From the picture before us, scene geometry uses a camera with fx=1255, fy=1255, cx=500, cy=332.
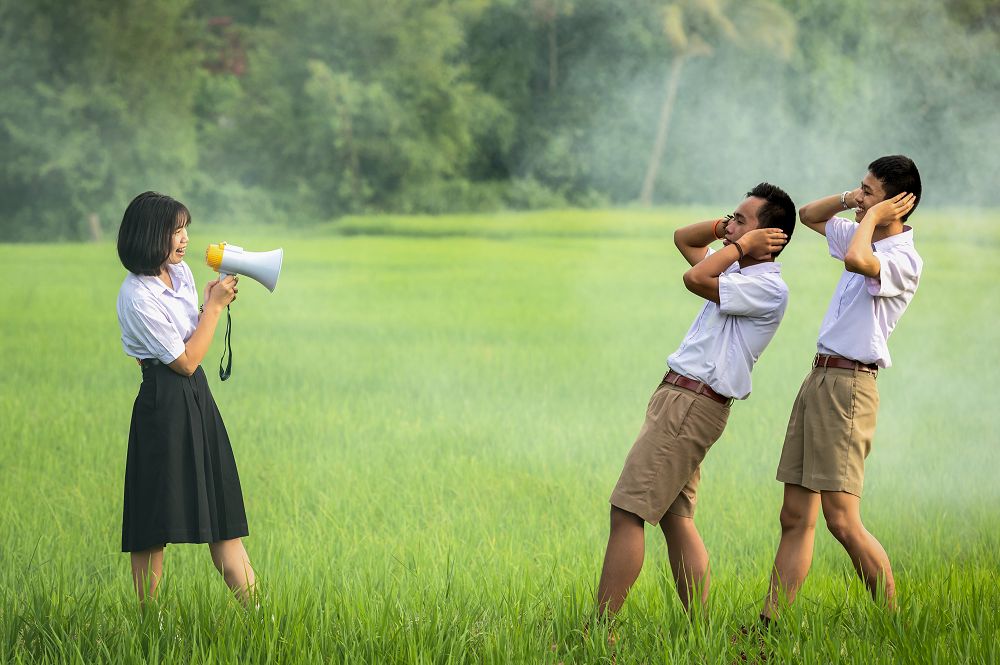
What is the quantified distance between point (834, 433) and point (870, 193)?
651 mm

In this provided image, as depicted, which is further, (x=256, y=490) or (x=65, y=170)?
(x=65, y=170)

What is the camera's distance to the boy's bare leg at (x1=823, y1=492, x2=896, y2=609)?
11.0 ft

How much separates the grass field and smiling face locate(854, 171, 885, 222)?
3.55 ft

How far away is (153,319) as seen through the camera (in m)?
3.31

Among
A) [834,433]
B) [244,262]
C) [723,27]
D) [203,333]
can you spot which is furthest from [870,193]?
[723,27]

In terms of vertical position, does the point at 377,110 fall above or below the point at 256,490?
above

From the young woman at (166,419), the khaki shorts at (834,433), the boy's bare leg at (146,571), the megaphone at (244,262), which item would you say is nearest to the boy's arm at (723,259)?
the khaki shorts at (834,433)

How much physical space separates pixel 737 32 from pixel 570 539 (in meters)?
12.0

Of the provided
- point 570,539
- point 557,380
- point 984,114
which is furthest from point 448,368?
point 984,114

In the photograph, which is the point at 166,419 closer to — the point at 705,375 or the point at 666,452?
the point at 666,452

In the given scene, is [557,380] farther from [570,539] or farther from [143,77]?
[143,77]

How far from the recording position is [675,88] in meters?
16.1

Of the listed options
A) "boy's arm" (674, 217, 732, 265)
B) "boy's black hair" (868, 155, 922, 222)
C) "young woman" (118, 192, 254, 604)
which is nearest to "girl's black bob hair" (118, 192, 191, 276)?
"young woman" (118, 192, 254, 604)

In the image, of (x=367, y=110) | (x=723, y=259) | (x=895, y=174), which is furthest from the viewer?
(x=367, y=110)
